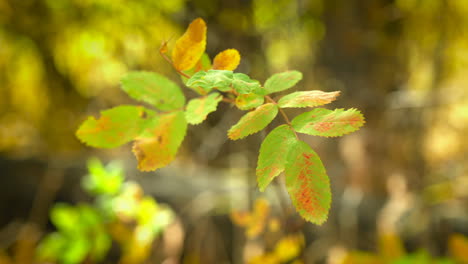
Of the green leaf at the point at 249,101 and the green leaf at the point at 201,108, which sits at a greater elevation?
the green leaf at the point at 249,101

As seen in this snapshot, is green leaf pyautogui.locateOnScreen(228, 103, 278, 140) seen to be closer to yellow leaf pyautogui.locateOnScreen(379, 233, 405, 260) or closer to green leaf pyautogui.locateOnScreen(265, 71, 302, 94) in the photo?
green leaf pyautogui.locateOnScreen(265, 71, 302, 94)

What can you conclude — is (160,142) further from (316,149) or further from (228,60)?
(316,149)

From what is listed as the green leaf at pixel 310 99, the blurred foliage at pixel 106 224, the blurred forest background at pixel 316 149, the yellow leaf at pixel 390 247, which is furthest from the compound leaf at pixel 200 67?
the yellow leaf at pixel 390 247

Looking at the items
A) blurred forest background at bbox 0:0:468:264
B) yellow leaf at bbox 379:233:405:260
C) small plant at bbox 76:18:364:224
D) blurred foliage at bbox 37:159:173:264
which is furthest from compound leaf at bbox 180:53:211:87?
yellow leaf at bbox 379:233:405:260

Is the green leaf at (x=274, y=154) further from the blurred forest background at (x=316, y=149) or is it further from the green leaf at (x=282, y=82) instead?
the blurred forest background at (x=316, y=149)

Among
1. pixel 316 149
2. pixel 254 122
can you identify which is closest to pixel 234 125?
pixel 254 122

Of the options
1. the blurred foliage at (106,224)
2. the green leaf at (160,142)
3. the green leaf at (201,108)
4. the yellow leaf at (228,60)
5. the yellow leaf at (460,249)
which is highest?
the yellow leaf at (228,60)
